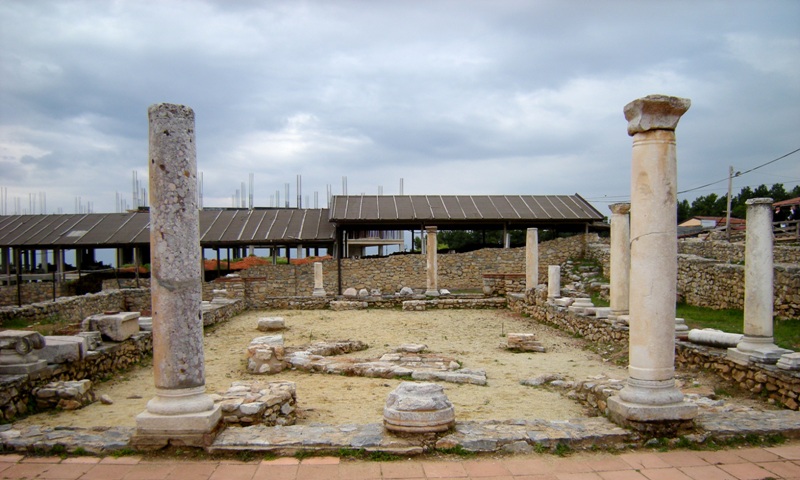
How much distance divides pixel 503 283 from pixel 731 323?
9880 mm

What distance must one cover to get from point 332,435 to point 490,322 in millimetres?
11795

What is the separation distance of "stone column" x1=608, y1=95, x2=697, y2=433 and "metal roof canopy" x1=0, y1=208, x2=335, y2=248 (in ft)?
76.4

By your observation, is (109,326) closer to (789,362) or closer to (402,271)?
(789,362)

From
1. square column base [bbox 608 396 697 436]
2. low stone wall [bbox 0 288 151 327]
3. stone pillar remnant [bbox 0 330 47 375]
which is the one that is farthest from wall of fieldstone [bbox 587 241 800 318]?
low stone wall [bbox 0 288 151 327]

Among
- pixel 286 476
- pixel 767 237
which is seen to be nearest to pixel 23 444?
pixel 286 476

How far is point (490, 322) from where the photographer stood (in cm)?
1593

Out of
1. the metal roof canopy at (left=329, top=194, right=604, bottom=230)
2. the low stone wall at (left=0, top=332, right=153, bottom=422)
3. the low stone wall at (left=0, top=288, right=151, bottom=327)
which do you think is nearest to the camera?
the low stone wall at (left=0, top=332, right=153, bottom=422)

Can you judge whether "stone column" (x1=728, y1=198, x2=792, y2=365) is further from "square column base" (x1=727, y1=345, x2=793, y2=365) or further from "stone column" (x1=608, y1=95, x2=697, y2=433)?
"stone column" (x1=608, y1=95, x2=697, y2=433)

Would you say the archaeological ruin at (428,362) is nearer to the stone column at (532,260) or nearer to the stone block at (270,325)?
the stone block at (270,325)

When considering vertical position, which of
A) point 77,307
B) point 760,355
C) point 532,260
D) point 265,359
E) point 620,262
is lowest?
point 77,307

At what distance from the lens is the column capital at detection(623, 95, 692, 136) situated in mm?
4844

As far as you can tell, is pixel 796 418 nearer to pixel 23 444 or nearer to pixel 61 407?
pixel 23 444

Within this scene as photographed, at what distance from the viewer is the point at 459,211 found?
2845 cm

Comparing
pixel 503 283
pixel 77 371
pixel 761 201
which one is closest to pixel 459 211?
pixel 503 283
